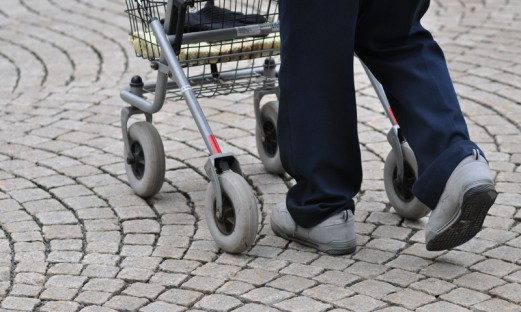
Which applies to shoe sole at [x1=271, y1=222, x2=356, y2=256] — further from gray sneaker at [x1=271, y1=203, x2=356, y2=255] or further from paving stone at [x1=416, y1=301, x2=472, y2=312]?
paving stone at [x1=416, y1=301, x2=472, y2=312]

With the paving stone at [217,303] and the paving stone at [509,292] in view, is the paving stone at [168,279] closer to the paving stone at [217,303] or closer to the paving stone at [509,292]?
the paving stone at [217,303]

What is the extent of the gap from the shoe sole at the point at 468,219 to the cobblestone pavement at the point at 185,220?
4.8 inches

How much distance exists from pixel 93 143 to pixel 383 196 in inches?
59.5

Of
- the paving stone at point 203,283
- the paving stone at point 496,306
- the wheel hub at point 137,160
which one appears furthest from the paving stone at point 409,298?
the wheel hub at point 137,160

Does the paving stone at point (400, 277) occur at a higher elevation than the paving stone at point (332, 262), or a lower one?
higher

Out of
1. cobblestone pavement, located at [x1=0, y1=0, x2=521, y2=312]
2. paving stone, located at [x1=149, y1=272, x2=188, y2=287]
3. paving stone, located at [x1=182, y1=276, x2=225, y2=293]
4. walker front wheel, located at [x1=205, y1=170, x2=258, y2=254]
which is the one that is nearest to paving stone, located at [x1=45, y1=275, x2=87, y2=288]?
cobblestone pavement, located at [x1=0, y1=0, x2=521, y2=312]

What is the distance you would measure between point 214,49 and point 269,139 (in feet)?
2.37

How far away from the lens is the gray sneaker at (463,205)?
3492mm

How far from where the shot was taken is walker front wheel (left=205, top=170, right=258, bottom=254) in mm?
3777

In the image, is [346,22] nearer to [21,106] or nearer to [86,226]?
[86,226]

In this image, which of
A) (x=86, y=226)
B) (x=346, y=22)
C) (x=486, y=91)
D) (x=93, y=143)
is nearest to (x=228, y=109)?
(x=93, y=143)

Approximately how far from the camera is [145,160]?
4438mm

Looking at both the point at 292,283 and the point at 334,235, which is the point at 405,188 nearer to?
the point at 334,235

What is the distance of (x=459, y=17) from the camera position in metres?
7.58
